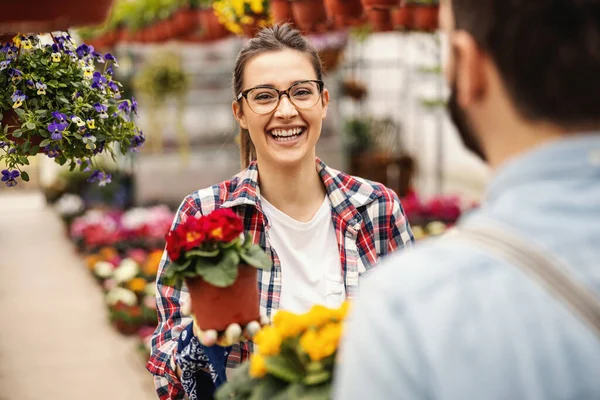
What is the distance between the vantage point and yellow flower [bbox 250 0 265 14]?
3613 mm

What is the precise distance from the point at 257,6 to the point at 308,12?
2.27 ft

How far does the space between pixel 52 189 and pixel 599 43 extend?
11359 millimetres

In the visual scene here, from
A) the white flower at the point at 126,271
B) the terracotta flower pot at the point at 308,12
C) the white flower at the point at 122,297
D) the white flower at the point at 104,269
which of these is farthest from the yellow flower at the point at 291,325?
the white flower at the point at 104,269

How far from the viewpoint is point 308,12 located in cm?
299

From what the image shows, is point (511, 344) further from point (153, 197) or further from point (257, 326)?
point (153, 197)

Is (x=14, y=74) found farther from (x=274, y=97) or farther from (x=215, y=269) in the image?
(x=215, y=269)

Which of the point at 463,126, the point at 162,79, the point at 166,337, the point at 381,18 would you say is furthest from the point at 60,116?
the point at 162,79

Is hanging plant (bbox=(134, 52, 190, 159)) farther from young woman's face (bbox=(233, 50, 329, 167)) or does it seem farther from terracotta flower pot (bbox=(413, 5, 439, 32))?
young woman's face (bbox=(233, 50, 329, 167))

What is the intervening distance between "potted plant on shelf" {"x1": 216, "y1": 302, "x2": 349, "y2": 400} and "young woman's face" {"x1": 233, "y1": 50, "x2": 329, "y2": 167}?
2.57 ft

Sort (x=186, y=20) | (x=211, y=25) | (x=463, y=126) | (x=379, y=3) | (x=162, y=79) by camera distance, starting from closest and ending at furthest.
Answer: (x=463, y=126) → (x=379, y=3) → (x=211, y=25) → (x=186, y=20) → (x=162, y=79)

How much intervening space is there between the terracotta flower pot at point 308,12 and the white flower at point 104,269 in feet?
13.3

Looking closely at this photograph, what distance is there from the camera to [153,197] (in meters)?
9.23

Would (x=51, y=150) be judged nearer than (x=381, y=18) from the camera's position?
Yes

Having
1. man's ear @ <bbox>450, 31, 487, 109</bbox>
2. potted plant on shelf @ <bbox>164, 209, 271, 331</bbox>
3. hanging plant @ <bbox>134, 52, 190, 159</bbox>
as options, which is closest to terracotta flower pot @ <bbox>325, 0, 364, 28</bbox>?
potted plant on shelf @ <bbox>164, 209, 271, 331</bbox>
